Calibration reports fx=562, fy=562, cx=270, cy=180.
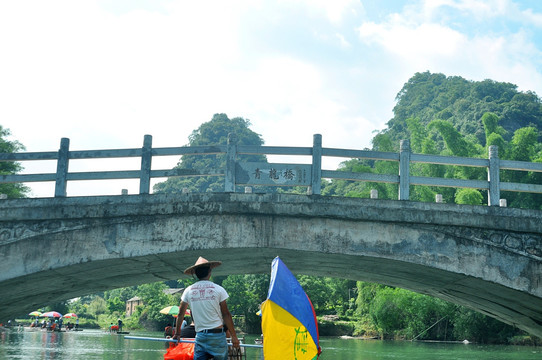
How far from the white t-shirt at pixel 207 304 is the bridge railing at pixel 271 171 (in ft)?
12.9

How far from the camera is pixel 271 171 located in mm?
9289

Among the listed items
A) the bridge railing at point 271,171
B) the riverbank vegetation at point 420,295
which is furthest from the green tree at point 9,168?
the bridge railing at point 271,171

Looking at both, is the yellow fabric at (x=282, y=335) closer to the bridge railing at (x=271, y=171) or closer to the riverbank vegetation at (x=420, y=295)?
the bridge railing at (x=271, y=171)

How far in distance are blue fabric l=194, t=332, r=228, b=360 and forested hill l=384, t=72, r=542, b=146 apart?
5983 centimetres

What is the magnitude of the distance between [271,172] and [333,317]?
42.9m

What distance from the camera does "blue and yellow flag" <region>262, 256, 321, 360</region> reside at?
6031 mm

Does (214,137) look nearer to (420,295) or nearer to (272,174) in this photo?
(420,295)

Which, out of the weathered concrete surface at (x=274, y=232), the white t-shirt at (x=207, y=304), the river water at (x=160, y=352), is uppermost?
the weathered concrete surface at (x=274, y=232)

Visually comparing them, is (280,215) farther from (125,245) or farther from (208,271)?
(208,271)

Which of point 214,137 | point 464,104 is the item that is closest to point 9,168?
point 464,104

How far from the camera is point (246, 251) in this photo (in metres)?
9.36

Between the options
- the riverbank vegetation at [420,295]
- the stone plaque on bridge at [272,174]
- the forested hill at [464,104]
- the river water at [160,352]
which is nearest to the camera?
the stone plaque on bridge at [272,174]

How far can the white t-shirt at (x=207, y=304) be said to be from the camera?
5328mm

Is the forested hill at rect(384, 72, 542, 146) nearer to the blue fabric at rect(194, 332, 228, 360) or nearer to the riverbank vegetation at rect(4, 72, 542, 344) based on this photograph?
the riverbank vegetation at rect(4, 72, 542, 344)
